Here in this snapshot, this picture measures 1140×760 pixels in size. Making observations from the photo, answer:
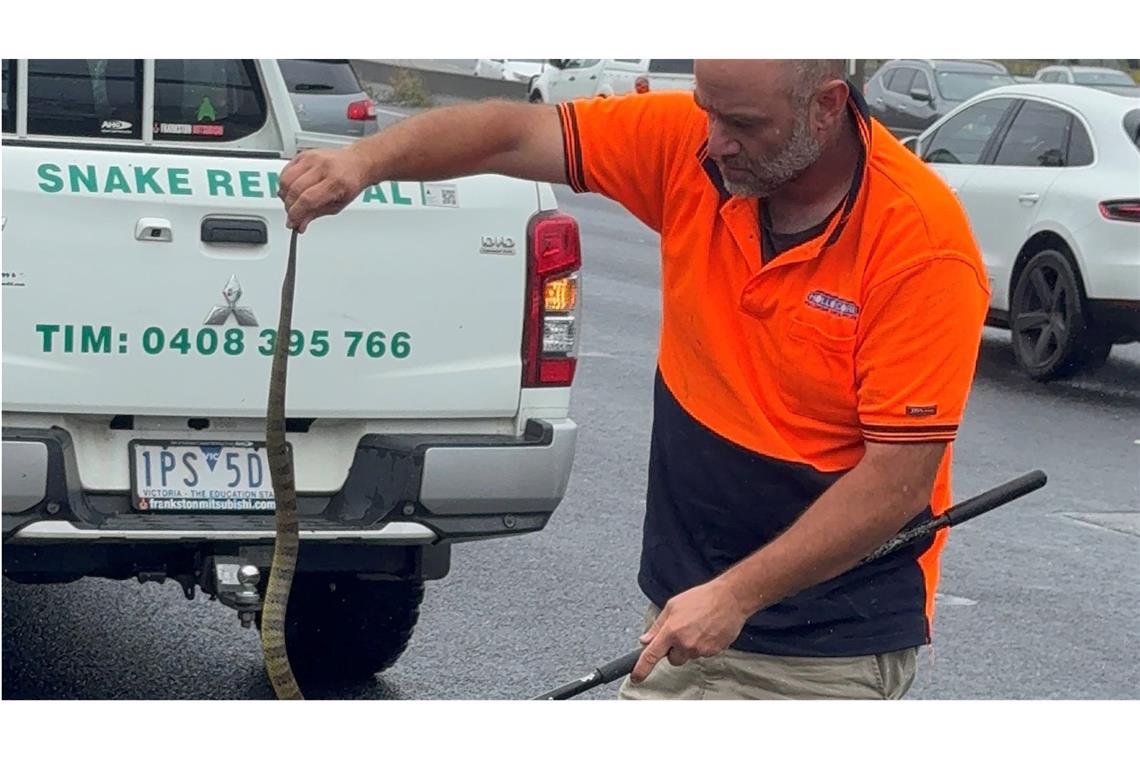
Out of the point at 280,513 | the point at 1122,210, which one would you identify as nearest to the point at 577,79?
the point at 1122,210

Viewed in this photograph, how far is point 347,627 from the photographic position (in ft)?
18.3

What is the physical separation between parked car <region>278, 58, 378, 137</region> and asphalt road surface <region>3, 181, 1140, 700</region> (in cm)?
761

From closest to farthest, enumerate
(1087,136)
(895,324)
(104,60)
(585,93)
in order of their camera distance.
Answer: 1. (895,324)
2. (104,60)
3. (1087,136)
4. (585,93)

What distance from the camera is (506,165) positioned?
3.25m

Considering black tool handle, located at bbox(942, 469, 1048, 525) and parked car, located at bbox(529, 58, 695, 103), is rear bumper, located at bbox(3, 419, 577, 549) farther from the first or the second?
parked car, located at bbox(529, 58, 695, 103)

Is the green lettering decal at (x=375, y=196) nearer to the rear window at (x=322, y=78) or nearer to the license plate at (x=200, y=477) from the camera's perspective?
the license plate at (x=200, y=477)

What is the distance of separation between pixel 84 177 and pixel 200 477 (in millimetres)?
773

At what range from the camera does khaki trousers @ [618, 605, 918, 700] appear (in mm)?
3172

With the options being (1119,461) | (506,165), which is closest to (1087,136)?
(1119,461)

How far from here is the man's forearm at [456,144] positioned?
307 cm

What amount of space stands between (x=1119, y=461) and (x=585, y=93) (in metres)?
22.6

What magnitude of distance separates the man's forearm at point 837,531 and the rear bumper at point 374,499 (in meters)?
1.96

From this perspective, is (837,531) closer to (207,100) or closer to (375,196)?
(375,196)

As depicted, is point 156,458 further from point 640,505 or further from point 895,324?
point 640,505
